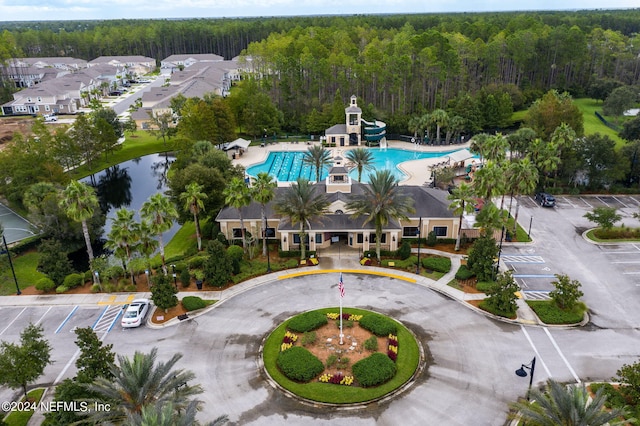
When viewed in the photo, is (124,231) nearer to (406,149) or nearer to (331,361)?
(331,361)

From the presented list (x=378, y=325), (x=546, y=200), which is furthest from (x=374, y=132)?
(x=378, y=325)

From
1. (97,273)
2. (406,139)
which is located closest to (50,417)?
(97,273)

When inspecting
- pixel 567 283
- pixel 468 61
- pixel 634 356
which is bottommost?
pixel 634 356

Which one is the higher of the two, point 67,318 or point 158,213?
point 158,213

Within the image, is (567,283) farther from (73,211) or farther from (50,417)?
(73,211)

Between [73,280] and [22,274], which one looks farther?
[22,274]

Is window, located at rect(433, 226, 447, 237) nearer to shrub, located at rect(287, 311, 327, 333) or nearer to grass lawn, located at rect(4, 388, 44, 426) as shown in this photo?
shrub, located at rect(287, 311, 327, 333)
